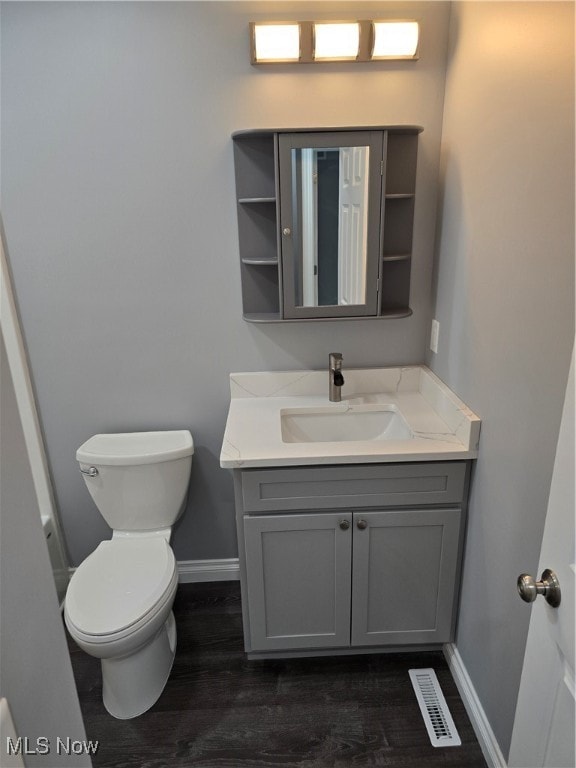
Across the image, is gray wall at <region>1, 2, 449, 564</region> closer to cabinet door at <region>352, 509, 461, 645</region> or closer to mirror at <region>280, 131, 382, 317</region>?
mirror at <region>280, 131, 382, 317</region>

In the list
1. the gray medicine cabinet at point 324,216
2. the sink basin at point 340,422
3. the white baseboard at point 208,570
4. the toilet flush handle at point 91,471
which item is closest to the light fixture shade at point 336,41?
the gray medicine cabinet at point 324,216

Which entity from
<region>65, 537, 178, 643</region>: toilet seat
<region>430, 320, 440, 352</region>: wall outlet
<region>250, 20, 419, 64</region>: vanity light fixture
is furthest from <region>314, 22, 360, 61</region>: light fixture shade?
<region>65, 537, 178, 643</region>: toilet seat

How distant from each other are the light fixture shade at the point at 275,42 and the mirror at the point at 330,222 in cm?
29

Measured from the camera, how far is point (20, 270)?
1.94 meters

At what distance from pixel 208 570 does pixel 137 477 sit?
69 cm

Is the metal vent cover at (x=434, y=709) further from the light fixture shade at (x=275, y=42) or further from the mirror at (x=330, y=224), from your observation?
the light fixture shade at (x=275, y=42)

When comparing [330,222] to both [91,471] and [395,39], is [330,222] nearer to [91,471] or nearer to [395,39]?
[395,39]

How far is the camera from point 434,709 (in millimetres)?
1737

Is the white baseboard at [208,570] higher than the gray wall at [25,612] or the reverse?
the reverse

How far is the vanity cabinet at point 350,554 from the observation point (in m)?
1.68

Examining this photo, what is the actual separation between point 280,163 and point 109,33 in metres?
0.72

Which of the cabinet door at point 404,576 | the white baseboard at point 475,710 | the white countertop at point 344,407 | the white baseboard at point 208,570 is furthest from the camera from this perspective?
the white baseboard at point 208,570

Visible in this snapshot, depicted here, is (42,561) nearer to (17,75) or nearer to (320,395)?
(320,395)

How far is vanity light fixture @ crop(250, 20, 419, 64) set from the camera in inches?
67.4
